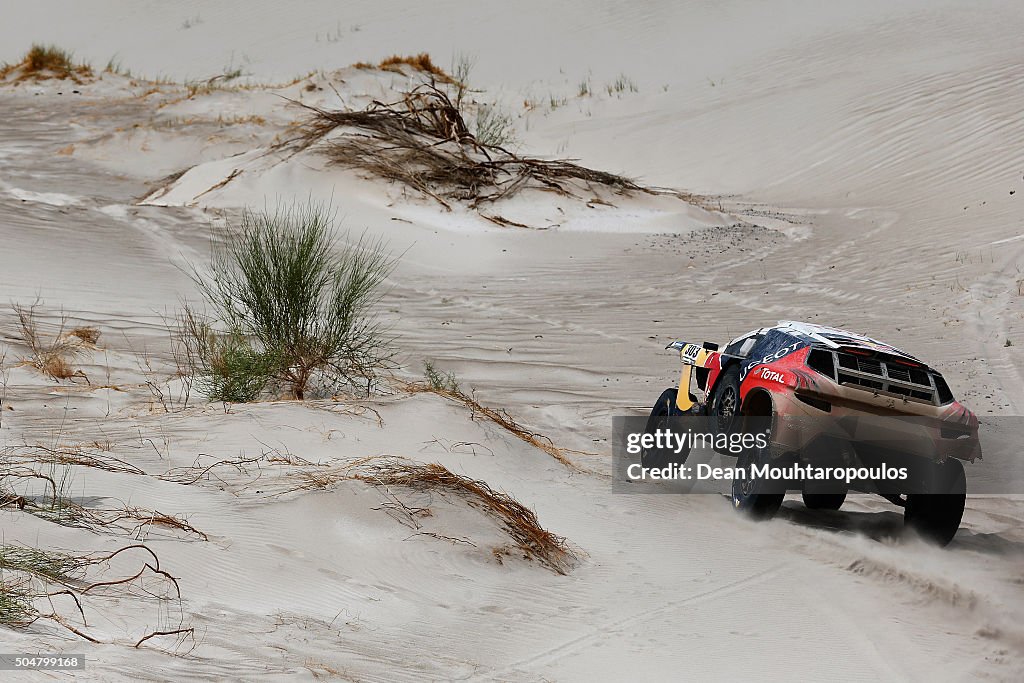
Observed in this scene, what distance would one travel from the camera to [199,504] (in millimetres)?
5246

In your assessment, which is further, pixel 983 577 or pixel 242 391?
pixel 242 391

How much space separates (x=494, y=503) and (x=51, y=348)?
494cm

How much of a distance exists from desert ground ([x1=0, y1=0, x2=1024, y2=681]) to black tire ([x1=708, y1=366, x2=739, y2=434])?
53 centimetres

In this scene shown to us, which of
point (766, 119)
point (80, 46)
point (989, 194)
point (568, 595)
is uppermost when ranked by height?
point (80, 46)

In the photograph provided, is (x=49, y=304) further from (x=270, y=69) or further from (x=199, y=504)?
(x=270, y=69)

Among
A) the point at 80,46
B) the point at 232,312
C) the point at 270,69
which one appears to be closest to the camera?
the point at 232,312

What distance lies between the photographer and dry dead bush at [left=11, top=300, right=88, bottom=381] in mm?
8469

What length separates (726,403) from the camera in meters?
6.52

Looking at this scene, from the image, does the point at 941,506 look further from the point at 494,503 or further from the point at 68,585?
the point at 68,585

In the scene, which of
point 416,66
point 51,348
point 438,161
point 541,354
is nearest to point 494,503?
point 51,348

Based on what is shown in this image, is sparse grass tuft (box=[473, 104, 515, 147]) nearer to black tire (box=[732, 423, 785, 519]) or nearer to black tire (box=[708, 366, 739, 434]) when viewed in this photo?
black tire (box=[708, 366, 739, 434])

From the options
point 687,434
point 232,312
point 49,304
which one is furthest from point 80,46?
point 687,434

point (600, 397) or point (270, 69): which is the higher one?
point (270, 69)

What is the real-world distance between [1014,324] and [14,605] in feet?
35.1
